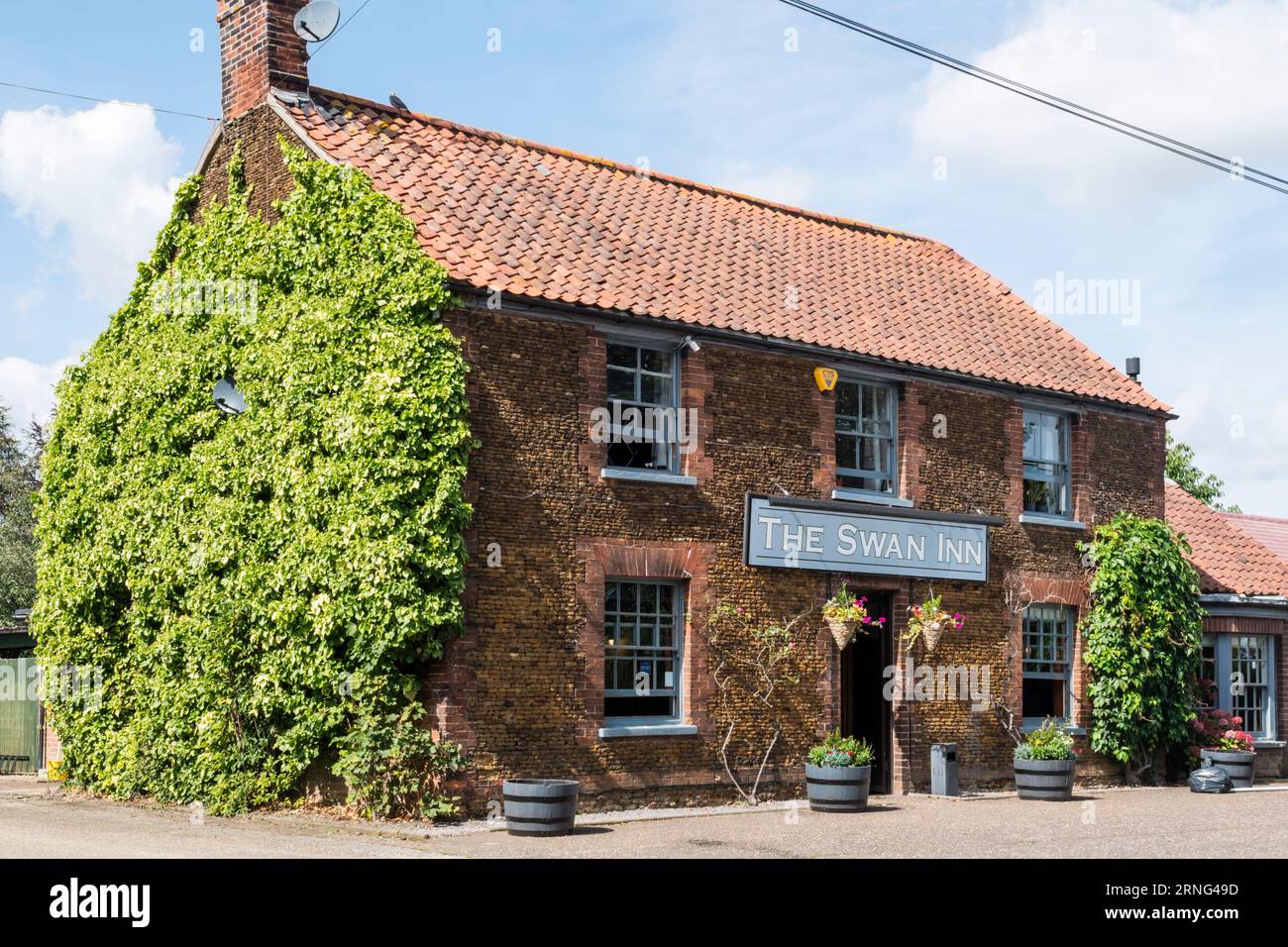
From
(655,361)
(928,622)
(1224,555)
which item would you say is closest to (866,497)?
(928,622)

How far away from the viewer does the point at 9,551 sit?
138 feet

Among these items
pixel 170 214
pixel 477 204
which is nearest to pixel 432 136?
pixel 477 204

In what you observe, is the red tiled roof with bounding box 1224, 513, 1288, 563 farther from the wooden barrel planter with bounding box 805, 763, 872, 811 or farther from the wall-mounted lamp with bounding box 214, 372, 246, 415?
the wall-mounted lamp with bounding box 214, 372, 246, 415

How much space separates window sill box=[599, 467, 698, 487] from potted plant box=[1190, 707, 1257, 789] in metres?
9.99

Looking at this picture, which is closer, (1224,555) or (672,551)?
(672,551)

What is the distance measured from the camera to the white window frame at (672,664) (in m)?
17.8

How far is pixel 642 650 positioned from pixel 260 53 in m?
9.21

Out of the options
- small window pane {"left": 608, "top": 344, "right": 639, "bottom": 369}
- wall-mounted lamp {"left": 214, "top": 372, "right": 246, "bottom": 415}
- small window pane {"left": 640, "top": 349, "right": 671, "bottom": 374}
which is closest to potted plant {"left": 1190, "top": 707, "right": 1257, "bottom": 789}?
small window pane {"left": 640, "top": 349, "right": 671, "bottom": 374}

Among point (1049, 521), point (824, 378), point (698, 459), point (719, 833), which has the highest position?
point (824, 378)

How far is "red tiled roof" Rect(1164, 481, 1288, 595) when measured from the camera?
26359 mm

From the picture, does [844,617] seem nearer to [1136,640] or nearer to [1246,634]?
[1136,640]

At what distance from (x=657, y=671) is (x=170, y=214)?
966 centimetres

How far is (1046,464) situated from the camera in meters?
23.0
